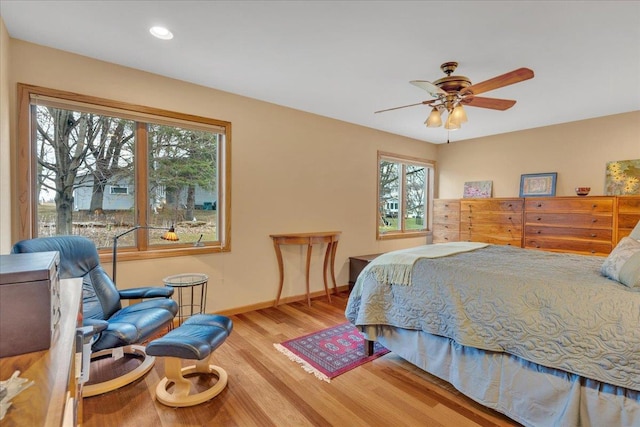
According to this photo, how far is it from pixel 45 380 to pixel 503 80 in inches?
108

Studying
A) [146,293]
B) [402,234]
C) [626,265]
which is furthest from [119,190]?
[402,234]

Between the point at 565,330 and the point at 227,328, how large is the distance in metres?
2.05

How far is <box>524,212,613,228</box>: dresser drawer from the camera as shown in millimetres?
3613

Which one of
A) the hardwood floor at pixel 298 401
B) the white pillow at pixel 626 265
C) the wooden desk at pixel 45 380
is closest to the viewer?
the wooden desk at pixel 45 380

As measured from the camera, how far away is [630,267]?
5.37ft

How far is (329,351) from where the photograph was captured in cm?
262

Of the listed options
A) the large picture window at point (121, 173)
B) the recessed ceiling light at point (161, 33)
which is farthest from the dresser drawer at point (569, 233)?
the recessed ceiling light at point (161, 33)

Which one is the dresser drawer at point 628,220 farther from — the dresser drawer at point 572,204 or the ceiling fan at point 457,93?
the ceiling fan at point 457,93

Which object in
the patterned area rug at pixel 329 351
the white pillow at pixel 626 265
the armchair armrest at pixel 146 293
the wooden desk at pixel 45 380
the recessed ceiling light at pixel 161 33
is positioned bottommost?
the patterned area rug at pixel 329 351

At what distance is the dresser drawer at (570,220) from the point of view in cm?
361

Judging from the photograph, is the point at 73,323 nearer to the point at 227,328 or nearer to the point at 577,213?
the point at 227,328

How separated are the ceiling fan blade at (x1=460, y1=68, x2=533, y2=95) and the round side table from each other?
2.86m

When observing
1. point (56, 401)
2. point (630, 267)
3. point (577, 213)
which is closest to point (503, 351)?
point (630, 267)

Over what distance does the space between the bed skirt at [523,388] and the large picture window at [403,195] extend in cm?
294
